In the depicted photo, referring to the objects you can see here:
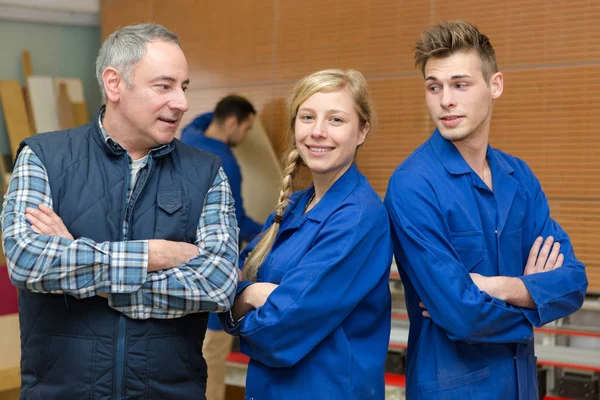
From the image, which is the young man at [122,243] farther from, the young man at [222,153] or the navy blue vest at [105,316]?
the young man at [222,153]

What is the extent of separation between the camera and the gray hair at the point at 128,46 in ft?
6.64

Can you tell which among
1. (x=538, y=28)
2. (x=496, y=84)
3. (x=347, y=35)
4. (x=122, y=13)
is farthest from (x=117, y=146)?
(x=122, y=13)

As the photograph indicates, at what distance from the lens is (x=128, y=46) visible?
2031 mm

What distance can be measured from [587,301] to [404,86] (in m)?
1.69

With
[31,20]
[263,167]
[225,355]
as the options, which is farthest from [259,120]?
[31,20]

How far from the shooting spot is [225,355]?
→ 14.2ft

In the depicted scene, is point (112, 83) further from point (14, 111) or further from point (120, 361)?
point (14, 111)

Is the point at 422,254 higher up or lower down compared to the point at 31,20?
lower down

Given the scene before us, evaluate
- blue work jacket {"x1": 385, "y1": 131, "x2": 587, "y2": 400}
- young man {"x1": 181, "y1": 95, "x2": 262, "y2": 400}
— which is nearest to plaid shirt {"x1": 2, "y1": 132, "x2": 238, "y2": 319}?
blue work jacket {"x1": 385, "y1": 131, "x2": 587, "y2": 400}

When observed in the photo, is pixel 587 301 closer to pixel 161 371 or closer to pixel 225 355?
pixel 225 355

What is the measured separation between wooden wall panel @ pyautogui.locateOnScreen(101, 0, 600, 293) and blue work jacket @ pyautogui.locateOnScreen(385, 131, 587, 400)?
83 centimetres

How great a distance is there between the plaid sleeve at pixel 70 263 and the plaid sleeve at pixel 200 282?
2.1 inches

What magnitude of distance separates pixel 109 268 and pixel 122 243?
75 millimetres

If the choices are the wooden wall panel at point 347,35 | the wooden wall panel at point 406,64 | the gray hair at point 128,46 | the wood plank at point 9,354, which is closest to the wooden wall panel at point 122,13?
the wooden wall panel at point 406,64
